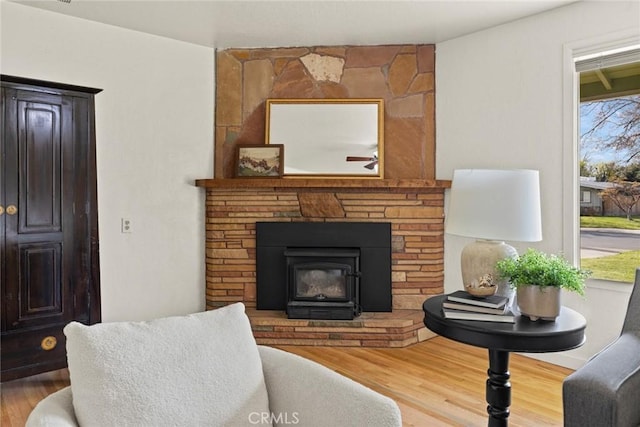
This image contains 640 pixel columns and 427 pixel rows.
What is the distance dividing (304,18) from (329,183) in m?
1.23

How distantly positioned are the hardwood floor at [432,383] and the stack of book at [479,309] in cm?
81

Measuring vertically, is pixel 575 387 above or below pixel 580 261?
below

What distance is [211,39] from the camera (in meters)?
3.89

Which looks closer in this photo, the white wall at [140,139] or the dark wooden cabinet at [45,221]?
the dark wooden cabinet at [45,221]

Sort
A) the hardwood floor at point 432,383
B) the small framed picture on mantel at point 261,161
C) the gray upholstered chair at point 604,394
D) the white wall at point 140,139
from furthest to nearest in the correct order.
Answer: the small framed picture on mantel at point 261,161 → the white wall at point 140,139 → the hardwood floor at point 432,383 → the gray upholstered chair at point 604,394

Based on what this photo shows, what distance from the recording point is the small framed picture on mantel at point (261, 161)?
13.0 feet

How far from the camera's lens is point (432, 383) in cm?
292

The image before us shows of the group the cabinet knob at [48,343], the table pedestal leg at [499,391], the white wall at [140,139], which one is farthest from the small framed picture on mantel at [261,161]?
the table pedestal leg at [499,391]

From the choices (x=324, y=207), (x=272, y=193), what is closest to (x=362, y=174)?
(x=324, y=207)

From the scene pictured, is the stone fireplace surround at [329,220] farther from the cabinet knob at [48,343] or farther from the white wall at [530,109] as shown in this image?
the cabinet knob at [48,343]

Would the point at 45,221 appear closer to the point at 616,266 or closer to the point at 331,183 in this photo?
the point at 331,183

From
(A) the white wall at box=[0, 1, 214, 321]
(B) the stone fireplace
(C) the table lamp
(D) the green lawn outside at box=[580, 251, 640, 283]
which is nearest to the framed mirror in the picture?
(B) the stone fireplace

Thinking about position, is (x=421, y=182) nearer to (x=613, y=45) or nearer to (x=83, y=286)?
(x=613, y=45)

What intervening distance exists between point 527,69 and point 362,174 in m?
1.43
